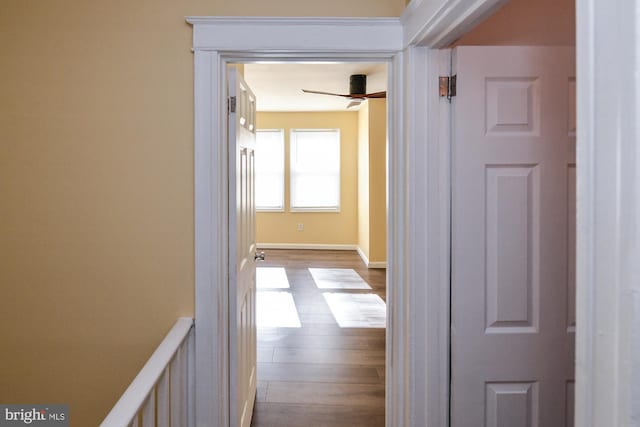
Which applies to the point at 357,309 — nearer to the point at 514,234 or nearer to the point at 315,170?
the point at 514,234

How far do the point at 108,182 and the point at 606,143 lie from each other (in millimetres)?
1893

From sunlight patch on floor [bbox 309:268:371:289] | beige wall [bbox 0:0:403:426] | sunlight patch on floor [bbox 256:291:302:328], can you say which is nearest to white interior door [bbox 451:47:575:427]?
beige wall [bbox 0:0:403:426]

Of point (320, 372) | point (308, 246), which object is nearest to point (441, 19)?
point (320, 372)

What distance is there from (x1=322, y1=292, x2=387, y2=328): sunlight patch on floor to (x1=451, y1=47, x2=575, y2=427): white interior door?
2.78m

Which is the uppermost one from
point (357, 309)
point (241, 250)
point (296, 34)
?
point (296, 34)

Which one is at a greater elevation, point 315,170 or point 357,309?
point 315,170

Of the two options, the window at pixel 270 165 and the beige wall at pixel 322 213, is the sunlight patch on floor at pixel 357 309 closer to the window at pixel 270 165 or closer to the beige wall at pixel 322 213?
the beige wall at pixel 322 213

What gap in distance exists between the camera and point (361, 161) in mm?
8555

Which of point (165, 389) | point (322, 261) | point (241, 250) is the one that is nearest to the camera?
point (165, 389)

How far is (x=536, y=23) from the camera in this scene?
1.80 m

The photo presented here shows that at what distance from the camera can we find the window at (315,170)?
9.07 m

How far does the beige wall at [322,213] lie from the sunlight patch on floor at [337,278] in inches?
75.7

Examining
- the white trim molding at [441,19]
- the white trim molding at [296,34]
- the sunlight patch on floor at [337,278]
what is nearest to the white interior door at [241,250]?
the white trim molding at [296,34]

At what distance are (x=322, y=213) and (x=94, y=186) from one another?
7166 millimetres
